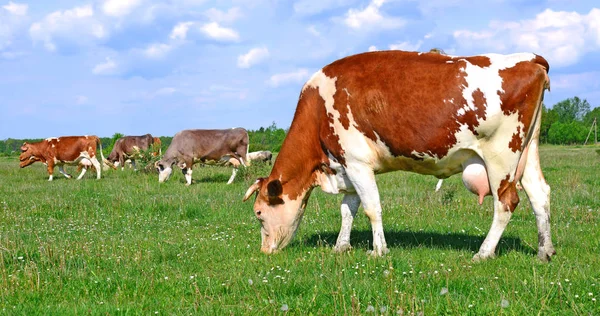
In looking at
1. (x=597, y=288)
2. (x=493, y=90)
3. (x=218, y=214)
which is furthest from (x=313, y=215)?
(x=597, y=288)

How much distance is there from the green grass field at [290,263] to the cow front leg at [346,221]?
0.78 feet

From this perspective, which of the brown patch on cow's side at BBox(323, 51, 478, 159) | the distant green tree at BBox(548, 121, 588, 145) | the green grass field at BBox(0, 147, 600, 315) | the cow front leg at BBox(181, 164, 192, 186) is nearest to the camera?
the green grass field at BBox(0, 147, 600, 315)

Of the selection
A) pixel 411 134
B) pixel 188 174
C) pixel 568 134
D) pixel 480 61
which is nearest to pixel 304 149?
pixel 411 134

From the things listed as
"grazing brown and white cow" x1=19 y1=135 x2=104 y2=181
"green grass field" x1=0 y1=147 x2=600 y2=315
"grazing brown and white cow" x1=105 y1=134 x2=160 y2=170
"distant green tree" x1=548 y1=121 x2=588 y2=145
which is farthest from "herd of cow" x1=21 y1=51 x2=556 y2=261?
"distant green tree" x1=548 y1=121 x2=588 y2=145

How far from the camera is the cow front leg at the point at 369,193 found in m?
7.81

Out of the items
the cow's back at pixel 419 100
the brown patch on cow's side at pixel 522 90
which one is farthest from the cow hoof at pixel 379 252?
the brown patch on cow's side at pixel 522 90

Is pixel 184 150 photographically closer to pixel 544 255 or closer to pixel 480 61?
pixel 480 61

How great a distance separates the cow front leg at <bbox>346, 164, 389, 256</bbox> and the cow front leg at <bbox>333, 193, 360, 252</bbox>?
66cm

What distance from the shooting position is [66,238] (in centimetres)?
952

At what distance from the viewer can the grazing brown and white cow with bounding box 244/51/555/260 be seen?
712cm

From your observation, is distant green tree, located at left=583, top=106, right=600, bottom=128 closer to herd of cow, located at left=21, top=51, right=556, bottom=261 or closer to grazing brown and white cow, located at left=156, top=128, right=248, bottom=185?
grazing brown and white cow, located at left=156, top=128, right=248, bottom=185

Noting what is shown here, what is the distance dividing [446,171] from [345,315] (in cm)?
370

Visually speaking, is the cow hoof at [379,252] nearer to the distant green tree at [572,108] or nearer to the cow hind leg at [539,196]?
the cow hind leg at [539,196]

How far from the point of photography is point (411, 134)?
24.1 ft
